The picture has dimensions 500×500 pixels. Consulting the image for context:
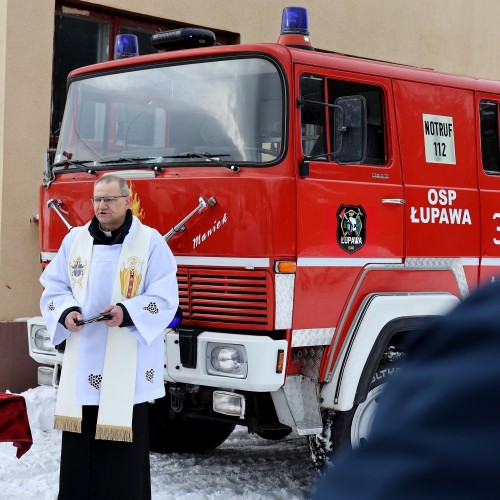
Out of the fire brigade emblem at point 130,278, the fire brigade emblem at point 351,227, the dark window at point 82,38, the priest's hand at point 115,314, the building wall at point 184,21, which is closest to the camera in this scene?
the priest's hand at point 115,314

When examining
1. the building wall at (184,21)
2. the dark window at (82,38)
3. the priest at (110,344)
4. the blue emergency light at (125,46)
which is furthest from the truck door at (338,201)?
the dark window at (82,38)

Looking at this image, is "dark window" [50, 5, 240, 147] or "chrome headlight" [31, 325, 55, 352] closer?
"chrome headlight" [31, 325, 55, 352]

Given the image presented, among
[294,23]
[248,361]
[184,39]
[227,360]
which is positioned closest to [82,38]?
[184,39]

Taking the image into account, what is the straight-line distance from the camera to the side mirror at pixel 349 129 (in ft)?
17.9

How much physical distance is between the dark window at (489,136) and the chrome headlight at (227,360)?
2.24 metres

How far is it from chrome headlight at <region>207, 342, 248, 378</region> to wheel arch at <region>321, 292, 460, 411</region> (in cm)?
56

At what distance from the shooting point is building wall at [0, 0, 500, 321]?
28.0ft

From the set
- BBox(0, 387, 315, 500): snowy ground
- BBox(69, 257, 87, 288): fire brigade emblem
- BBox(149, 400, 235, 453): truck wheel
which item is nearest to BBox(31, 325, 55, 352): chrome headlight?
BBox(0, 387, 315, 500): snowy ground

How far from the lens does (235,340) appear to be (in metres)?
5.39

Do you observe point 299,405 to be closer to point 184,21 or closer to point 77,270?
point 77,270

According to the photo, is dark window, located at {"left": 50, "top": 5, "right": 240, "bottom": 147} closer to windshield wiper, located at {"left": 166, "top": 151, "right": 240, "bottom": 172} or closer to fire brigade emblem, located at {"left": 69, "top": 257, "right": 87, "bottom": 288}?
windshield wiper, located at {"left": 166, "top": 151, "right": 240, "bottom": 172}

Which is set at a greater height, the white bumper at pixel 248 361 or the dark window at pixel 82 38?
the dark window at pixel 82 38

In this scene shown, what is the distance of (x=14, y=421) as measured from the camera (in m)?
5.21

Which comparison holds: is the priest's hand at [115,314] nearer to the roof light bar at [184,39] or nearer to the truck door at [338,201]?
the truck door at [338,201]
